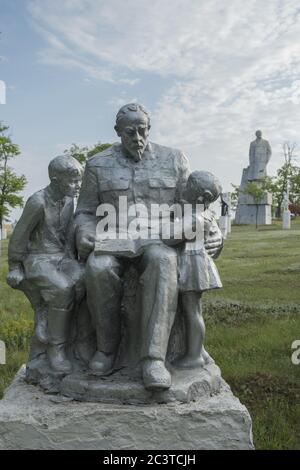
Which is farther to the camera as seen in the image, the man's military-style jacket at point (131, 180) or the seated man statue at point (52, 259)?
the man's military-style jacket at point (131, 180)

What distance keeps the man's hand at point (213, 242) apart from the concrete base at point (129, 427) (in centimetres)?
103

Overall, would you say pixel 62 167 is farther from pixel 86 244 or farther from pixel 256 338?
pixel 256 338

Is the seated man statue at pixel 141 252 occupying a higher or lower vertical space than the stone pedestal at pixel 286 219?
lower

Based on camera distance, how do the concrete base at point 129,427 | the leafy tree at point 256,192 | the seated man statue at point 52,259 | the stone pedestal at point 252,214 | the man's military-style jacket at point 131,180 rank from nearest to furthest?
the concrete base at point 129,427
the seated man statue at point 52,259
the man's military-style jacket at point 131,180
the leafy tree at point 256,192
the stone pedestal at point 252,214

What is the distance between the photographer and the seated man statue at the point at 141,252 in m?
3.30

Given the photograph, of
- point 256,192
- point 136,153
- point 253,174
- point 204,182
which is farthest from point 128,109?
point 253,174

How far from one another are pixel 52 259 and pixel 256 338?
3445 millimetres

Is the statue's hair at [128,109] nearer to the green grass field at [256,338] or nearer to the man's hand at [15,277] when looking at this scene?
the man's hand at [15,277]

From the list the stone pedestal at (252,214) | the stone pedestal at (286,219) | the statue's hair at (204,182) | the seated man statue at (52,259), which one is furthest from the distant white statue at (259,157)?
the seated man statue at (52,259)

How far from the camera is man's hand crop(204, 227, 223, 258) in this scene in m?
3.67

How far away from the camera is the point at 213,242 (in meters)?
3.70

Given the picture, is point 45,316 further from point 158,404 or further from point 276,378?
point 276,378

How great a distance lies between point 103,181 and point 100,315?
0.96 meters
